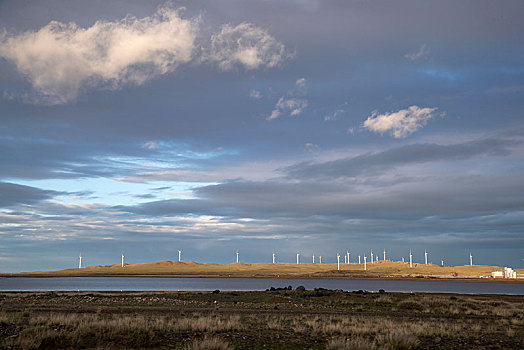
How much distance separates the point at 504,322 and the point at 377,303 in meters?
18.1

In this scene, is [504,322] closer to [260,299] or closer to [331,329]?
[331,329]

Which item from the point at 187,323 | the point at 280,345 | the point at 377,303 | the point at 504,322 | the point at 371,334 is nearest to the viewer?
the point at 280,345

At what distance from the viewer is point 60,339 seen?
16969 mm

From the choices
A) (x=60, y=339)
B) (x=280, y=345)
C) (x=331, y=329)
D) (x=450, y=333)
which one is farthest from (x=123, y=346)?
(x=450, y=333)

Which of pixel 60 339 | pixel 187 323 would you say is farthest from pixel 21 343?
pixel 187 323

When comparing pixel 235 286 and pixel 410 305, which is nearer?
pixel 410 305

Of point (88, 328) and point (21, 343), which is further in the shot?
point (88, 328)

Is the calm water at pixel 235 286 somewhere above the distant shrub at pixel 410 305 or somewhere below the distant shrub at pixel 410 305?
below

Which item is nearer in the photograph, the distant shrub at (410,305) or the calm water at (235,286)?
the distant shrub at (410,305)

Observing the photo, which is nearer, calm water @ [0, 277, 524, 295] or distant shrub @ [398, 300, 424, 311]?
distant shrub @ [398, 300, 424, 311]

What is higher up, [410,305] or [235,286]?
[410,305]

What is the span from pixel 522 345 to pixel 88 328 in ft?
58.1

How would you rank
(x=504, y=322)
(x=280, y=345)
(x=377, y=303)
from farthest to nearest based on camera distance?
(x=377, y=303) < (x=504, y=322) < (x=280, y=345)

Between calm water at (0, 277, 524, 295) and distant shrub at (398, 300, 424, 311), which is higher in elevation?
distant shrub at (398, 300, 424, 311)
